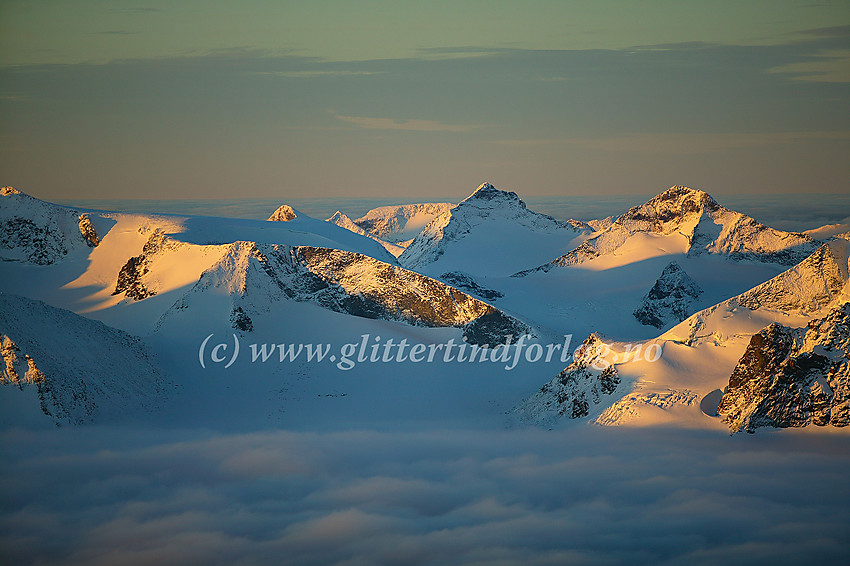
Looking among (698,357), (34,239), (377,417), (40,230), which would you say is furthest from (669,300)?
(34,239)

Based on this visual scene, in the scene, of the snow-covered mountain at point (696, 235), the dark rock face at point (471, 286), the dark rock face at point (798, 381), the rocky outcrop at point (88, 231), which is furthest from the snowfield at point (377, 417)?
the snow-covered mountain at point (696, 235)

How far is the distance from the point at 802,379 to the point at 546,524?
20909mm

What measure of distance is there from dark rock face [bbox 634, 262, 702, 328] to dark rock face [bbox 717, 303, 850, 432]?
6212cm

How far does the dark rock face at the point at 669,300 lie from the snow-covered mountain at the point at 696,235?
33889mm

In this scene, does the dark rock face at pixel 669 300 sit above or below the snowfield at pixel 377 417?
above

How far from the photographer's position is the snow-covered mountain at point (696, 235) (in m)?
168

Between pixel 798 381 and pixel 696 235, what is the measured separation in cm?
11391

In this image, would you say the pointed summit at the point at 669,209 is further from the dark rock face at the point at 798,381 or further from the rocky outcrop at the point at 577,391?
the dark rock face at the point at 798,381

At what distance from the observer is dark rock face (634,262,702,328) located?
128 m

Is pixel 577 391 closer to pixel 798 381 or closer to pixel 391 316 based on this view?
pixel 798 381

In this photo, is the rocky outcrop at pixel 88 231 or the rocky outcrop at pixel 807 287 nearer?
the rocky outcrop at pixel 807 287

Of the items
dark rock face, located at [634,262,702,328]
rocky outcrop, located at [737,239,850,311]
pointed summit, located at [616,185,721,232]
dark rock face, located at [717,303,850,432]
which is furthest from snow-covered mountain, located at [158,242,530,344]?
pointed summit, located at [616,185,721,232]

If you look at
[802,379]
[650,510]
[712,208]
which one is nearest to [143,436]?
[650,510]

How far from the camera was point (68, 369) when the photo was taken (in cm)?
7394
